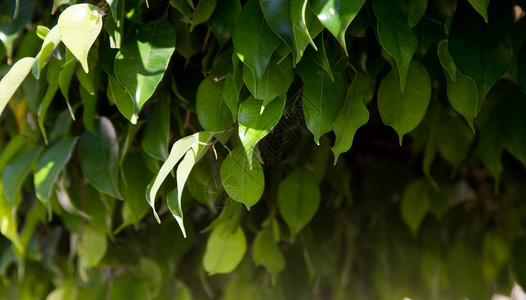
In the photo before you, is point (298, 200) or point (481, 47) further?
point (298, 200)

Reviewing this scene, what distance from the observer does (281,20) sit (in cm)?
37

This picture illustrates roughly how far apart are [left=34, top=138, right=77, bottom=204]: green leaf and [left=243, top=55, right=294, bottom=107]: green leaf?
202mm

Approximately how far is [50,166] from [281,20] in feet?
0.85

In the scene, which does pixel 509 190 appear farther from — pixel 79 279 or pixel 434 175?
pixel 79 279

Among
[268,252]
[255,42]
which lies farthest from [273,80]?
[268,252]

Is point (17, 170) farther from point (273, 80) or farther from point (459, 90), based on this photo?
point (459, 90)

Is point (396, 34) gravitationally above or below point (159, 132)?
above

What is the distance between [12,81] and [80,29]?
8cm

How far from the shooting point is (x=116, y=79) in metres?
0.42

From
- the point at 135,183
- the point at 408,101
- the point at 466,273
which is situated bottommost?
the point at 466,273

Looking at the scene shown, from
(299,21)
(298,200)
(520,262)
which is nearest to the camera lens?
(299,21)

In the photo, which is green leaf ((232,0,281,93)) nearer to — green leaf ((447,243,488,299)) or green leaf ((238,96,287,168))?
green leaf ((238,96,287,168))

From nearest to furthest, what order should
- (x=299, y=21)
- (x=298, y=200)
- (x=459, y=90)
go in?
(x=299, y=21) → (x=459, y=90) → (x=298, y=200)

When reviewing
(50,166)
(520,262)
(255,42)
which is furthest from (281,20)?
(520,262)
